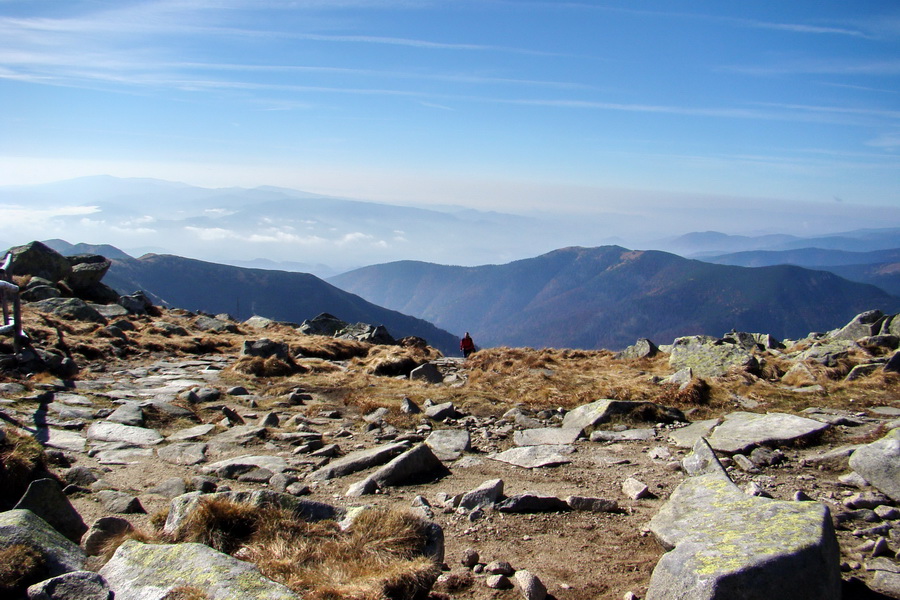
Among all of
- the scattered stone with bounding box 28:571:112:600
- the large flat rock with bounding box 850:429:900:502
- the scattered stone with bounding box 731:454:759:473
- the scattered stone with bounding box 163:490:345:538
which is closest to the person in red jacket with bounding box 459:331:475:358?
the scattered stone with bounding box 731:454:759:473

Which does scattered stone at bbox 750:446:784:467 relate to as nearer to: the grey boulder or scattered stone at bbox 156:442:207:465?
scattered stone at bbox 156:442:207:465

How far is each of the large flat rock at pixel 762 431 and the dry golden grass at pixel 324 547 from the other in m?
6.66

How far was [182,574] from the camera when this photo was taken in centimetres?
434

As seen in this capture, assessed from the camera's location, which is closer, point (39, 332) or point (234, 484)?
point (234, 484)

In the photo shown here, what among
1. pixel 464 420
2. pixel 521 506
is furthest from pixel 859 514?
pixel 464 420

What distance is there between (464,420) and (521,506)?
583cm

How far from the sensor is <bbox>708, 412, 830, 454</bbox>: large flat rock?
984 centimetres

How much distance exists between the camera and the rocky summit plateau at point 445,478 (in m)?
4.61

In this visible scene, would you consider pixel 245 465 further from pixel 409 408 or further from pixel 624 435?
pixel 624 435

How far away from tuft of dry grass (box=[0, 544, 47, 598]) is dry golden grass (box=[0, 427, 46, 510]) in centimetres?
241

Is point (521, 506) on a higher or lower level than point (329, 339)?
higher

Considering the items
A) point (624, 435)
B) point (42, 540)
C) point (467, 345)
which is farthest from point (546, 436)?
point (467, 345)

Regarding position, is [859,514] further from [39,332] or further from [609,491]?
[39,332]

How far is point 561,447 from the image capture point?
416 inches
